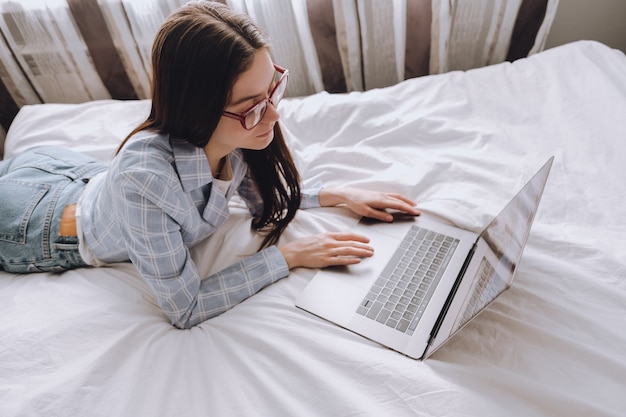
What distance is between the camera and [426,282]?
→ 2.71 feet

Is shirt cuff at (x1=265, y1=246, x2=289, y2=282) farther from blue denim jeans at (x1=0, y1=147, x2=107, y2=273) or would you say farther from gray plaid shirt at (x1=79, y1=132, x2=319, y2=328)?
blue denim jeans at (x1=0, y1=147, x2=107, y2=273)

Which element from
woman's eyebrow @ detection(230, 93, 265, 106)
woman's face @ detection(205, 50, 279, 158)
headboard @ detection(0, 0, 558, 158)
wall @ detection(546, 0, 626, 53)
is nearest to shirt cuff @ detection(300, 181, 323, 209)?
woman's face @ detection(205, 50, 279, 158)

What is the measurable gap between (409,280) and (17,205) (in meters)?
0.91

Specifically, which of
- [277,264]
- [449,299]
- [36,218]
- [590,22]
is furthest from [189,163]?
[590,22]

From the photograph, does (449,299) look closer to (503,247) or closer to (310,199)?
(503,247)

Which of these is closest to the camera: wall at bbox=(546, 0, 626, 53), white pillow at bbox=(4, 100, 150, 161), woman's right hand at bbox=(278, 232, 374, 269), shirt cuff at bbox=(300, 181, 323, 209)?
woman's right hand at bbox=(278, 232, 374, 269)

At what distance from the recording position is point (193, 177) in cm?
81

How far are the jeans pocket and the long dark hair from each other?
0.39m

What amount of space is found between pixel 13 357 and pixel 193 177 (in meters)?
0.44

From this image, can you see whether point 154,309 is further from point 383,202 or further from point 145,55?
point 145,55

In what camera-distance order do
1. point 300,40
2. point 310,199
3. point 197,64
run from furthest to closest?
point 300,40
point 310,199
point 197,64

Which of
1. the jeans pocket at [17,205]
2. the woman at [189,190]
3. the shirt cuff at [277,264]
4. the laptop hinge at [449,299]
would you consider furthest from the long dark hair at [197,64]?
the laptop hinge at [449,299]

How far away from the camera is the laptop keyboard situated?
769 mm

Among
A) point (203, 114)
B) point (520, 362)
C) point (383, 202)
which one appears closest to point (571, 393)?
point (520, 362)
